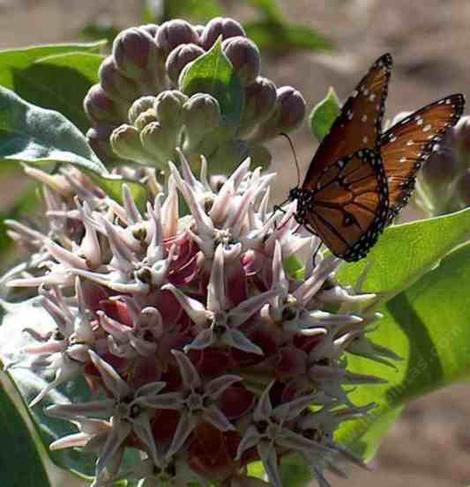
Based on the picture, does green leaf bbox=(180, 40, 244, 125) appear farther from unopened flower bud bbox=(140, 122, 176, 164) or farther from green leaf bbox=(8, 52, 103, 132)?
green leaf bbox=(8, 52, 103, 132)

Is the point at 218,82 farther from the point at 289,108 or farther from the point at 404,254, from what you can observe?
the point at 404,254

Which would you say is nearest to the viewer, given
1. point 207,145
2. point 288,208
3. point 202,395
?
point 202,395

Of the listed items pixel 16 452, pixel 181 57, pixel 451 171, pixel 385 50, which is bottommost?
pixel 16 452

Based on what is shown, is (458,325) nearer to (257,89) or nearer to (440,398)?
(257,89)

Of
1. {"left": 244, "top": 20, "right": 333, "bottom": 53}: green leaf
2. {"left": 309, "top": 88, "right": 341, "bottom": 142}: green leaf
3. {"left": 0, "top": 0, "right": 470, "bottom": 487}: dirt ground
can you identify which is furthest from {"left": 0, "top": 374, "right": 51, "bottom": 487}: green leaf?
{"left": 0, "top": 0, "right": 470, "bottom": 487}: dirt ground

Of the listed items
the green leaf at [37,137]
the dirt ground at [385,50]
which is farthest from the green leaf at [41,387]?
the dirt ground at [385,50]

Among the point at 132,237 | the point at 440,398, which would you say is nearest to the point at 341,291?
the point at 132,237

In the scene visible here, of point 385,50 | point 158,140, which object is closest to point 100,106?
point 158,140
